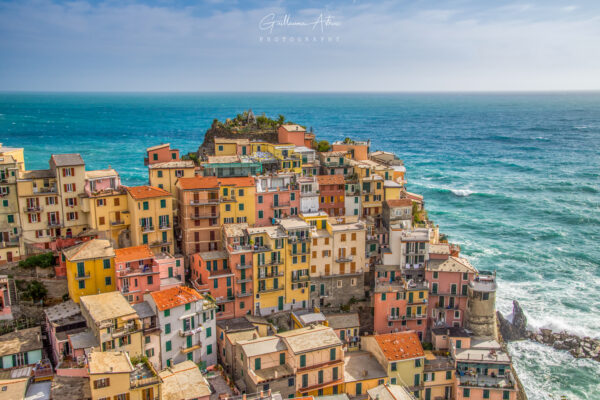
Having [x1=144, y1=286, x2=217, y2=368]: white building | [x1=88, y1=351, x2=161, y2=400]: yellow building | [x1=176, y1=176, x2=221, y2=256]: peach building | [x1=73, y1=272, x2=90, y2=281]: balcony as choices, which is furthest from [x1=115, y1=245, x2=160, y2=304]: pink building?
[x1=88, y1=351, x2=161, y2=400]: yellow building

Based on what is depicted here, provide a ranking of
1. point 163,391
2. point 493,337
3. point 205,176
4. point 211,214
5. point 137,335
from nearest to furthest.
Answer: point 163,391 < point 137,335 < point 493,337 < point 211,214 < point 205,176

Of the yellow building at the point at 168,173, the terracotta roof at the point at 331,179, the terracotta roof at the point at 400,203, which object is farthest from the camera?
the terracotta roof at the point at 331,179

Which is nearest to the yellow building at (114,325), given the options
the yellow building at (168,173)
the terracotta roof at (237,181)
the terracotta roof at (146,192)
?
the terracotta roof at (146,192)

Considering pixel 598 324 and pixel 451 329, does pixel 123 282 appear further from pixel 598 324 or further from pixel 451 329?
pixel 598 324

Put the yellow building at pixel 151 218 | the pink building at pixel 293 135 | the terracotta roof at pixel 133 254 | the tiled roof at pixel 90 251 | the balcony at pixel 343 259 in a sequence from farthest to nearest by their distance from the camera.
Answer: the pink building at pixel 293 135, the balcony at pixel 343 259, the yellow building at pixel 151 218, the terracotta roof at pixel 133 254, the tiled roof at pixel 90 251

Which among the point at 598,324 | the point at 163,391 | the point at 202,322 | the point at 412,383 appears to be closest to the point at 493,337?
the point at 412,383

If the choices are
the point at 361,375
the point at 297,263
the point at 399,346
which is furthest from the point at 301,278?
the point at 361,375

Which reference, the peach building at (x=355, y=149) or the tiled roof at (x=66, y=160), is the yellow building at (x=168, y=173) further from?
the peach building at (x=355, y=149)

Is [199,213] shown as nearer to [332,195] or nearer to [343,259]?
[343,259]
